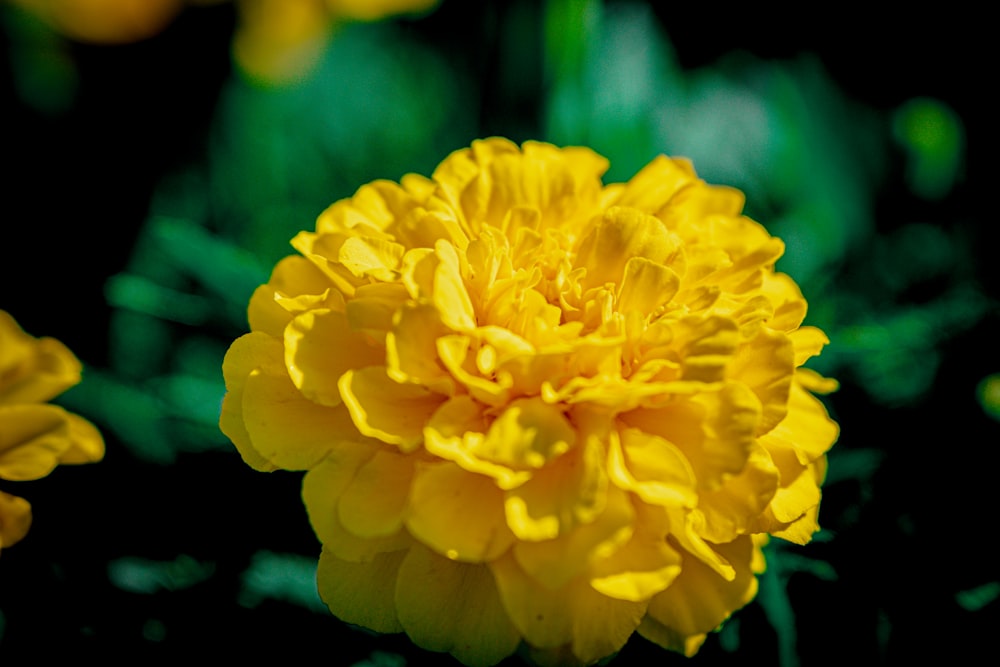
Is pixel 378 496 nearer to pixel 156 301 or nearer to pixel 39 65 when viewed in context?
pixel 156 301

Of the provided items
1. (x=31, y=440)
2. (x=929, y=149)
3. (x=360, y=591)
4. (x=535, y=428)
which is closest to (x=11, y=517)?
(x=31, y=440)

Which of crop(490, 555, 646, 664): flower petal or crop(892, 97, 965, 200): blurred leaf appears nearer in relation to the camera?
crop(490, 555, 646, 664): flower petal

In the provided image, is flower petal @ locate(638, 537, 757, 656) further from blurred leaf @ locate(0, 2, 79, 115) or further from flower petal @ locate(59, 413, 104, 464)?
blurred leaf @ locate(0, 2, 79, 115)

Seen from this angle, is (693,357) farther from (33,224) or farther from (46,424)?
(33,224)

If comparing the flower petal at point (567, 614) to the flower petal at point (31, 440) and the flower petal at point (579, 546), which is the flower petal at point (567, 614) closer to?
the flower petal at point (579, 546)

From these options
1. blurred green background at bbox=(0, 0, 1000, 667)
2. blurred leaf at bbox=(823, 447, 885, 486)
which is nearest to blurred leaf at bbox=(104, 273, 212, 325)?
blurred green background at bbox=(0, 0, 1000, 667)

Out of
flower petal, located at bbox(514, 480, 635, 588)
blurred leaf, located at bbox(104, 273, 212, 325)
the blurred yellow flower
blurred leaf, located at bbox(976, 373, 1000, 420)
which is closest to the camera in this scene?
flower petal, located at bbox(514, 480, 635, 588)

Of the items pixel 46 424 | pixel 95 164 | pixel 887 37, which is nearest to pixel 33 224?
pixel 95 164
